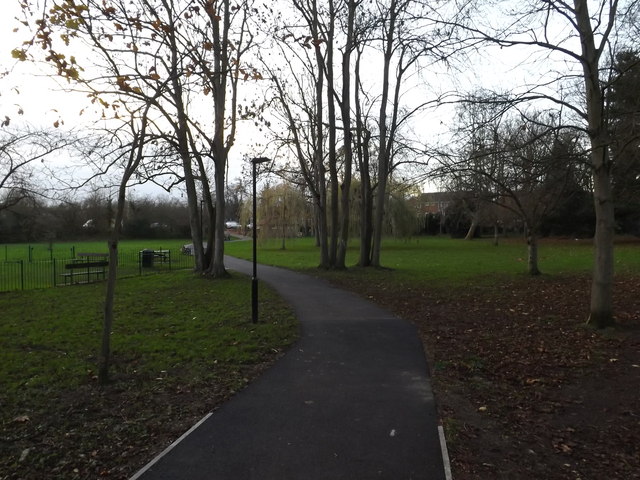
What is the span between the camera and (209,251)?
765 inches

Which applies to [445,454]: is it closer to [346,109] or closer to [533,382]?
[533,382]

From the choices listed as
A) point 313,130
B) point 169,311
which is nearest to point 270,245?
point 313,130

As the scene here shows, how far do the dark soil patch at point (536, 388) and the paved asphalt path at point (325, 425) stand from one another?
0.32 m

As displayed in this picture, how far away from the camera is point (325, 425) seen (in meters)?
4.44

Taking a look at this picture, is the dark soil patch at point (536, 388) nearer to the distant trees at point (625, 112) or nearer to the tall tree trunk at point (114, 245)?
the distant trees at point (625, 112)

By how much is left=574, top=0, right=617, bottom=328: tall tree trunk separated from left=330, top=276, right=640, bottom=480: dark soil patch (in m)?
0.62

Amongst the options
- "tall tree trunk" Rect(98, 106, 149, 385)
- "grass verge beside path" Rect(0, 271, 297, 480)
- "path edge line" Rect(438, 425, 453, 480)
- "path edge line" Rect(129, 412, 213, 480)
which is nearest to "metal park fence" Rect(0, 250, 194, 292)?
"grass verge beside path" Rect(0, 271, 297, 480)

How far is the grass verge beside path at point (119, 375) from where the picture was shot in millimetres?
4070

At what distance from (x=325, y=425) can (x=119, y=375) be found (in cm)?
326

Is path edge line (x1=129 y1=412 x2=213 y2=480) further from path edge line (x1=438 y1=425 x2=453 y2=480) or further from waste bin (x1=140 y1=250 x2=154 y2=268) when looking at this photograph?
waste bin (x1=140 y1=250 x2=154 y2=268)

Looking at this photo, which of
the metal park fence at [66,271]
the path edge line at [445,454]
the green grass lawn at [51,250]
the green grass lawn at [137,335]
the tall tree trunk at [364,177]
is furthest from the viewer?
the green grass lawn at [51,250]

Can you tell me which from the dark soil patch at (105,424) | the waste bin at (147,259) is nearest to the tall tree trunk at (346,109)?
the waste bin at (147,259)

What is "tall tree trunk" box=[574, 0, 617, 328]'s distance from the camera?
312 inches

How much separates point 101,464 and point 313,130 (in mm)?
20089
